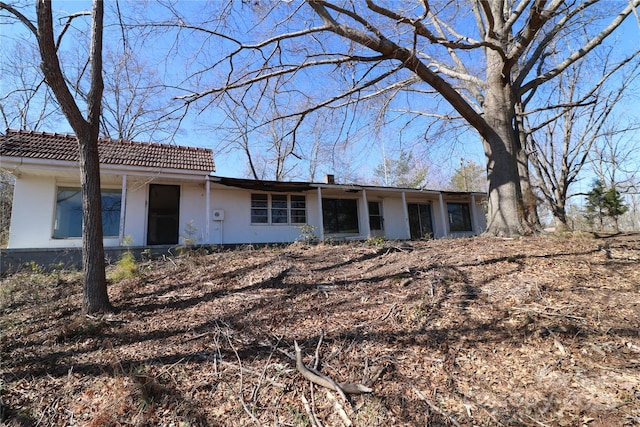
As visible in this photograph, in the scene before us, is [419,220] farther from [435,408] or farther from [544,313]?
[435,408]

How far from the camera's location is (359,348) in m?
2.55

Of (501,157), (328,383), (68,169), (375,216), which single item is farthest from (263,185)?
(328,383)

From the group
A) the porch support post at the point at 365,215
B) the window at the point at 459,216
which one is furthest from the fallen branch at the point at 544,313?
the window at the point at 459,216

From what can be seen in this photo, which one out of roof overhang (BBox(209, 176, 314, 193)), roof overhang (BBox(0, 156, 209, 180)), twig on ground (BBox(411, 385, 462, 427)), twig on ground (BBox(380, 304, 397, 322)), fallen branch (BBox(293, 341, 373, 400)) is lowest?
twig on ground (BBox(411, 385, 462, 427))

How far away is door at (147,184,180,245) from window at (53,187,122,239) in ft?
3.21

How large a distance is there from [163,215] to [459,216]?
1404 cm

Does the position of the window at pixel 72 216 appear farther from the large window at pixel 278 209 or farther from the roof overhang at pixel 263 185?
the large window at pixel 278 209

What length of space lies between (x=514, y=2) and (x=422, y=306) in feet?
28.9

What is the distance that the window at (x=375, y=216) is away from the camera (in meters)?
13.3

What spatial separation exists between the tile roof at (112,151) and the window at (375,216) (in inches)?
288

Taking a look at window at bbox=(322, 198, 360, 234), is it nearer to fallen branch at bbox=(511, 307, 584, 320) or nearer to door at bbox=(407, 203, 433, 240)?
door at bbox=(407, 203, 433, 240)

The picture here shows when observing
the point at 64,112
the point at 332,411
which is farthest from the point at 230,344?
the point at 64,112

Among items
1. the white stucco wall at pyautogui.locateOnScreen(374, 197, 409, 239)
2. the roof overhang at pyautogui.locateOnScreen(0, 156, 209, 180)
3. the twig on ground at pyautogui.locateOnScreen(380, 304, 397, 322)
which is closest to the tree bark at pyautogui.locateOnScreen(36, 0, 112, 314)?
the twig on ground at pyautogui.locateOnScreen(380, 304, 397, 322)

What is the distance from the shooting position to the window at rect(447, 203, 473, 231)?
48.9ft
